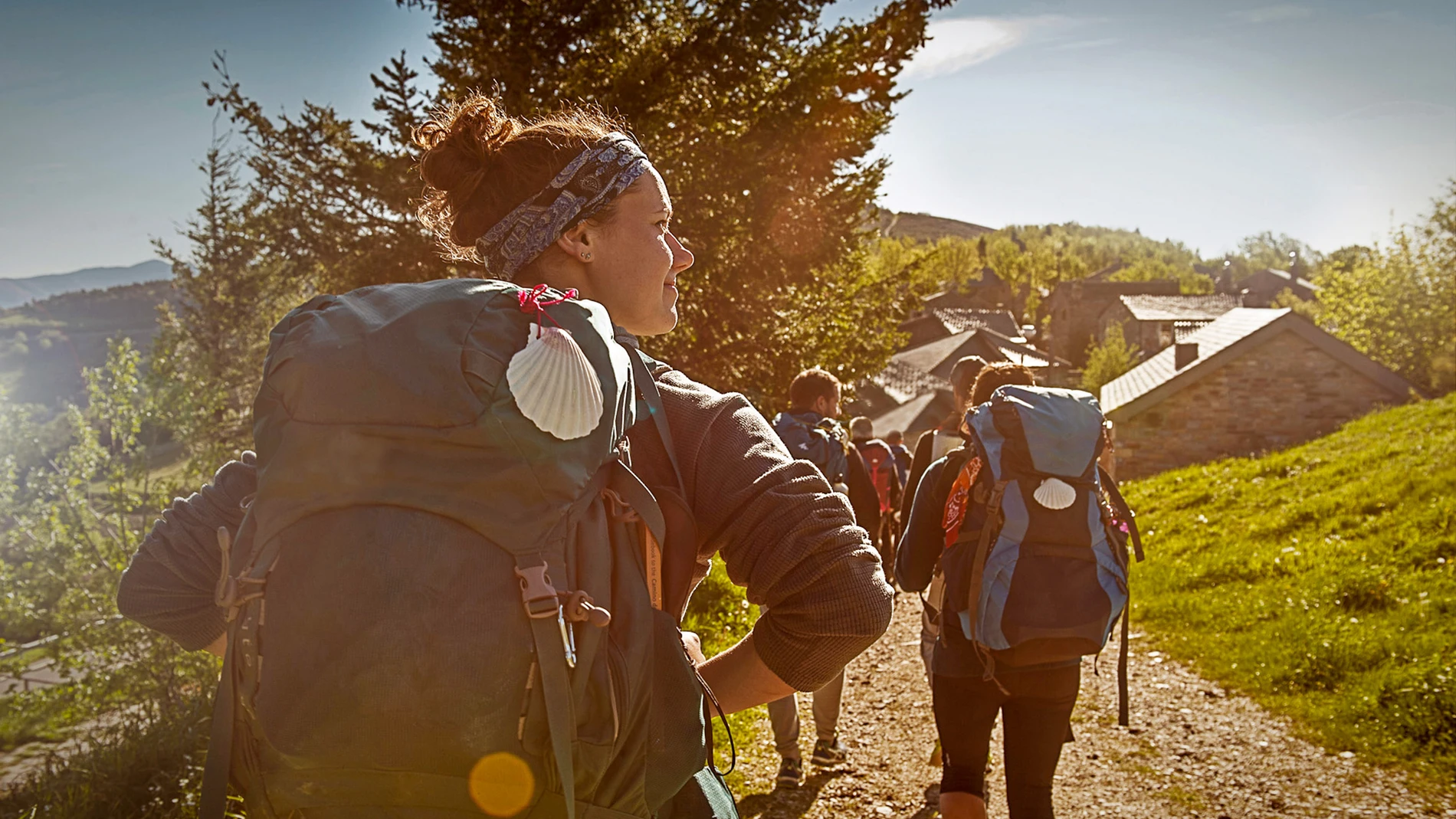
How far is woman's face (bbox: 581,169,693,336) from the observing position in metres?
1.65

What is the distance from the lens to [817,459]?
6691 mm

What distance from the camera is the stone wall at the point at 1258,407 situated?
2864cm

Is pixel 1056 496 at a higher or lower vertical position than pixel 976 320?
lower

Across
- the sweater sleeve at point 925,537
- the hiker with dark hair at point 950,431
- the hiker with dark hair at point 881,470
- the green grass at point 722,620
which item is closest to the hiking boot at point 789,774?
the green grass at point 722,620

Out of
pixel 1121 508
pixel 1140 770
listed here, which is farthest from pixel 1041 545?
pixel 1140 770

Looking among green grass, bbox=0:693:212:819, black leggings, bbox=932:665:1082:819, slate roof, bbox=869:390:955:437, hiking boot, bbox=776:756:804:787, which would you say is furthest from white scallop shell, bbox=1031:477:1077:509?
slate roof, bbox=869:390:955:437

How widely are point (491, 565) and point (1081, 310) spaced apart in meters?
88.1

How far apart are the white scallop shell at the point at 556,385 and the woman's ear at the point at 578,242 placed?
0.45 m

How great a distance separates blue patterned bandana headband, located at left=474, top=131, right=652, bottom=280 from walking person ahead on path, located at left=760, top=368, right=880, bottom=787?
4.60m

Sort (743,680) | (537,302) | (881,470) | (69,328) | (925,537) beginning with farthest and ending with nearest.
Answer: (69,328)
(881,470)
(925,537)
(743,680)
(537,302)

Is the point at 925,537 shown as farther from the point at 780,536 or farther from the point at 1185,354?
the point at 1185,354

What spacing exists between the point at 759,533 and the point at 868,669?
8476 millimetres

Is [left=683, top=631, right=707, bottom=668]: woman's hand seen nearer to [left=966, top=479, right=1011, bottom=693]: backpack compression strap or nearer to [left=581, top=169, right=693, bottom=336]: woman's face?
[left=581, top=169, right=693, bottom=336]: woman's face

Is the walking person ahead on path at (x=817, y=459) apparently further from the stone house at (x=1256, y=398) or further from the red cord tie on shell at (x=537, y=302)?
the stone house at (x=1256, y=398)
